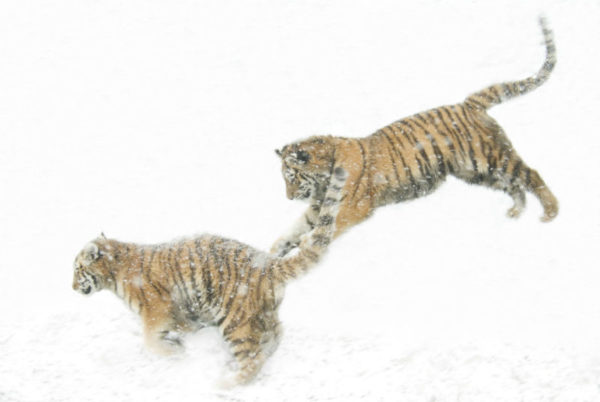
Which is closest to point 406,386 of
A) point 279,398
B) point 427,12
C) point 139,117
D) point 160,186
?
point 279,398

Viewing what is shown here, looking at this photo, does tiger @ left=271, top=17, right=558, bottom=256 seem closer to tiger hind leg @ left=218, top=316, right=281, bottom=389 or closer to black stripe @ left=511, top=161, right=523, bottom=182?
black stripe @ left=511, top=161, right=523, bottom=182

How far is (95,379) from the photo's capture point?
18.0 feet

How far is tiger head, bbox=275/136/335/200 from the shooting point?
6344 millimetres

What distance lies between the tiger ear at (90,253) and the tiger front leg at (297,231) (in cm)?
155

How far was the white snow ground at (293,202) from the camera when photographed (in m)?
5.31

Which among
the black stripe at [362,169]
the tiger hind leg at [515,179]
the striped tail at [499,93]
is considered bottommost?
the tiger hind leg at [515,179]

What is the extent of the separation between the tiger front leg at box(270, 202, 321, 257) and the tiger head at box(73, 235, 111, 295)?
1508 mm

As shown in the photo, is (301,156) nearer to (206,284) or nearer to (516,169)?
(206,284)

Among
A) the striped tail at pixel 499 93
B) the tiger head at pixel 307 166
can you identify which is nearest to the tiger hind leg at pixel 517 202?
the striped tail at pixel 499 93

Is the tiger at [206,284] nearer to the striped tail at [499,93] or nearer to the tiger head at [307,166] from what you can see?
the tiger head at [307,166]

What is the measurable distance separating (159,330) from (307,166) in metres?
1.82

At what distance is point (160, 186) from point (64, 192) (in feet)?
3.35

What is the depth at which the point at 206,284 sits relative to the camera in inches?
212

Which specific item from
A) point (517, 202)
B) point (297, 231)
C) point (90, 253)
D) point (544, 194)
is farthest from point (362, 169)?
point (90, 253)
